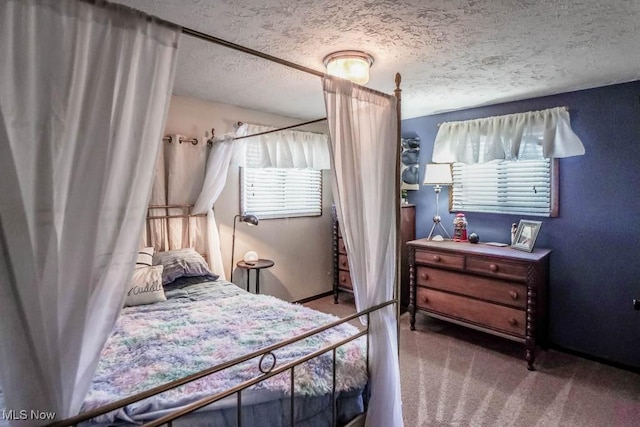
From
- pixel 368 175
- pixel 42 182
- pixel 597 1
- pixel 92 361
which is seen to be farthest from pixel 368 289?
pixel 597 1

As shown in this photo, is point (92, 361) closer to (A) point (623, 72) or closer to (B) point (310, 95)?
(B) point (310, 95)

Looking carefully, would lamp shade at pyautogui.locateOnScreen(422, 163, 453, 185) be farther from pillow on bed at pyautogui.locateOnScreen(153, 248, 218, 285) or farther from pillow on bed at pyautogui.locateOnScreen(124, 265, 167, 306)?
pillow on bed at pyautogui.locateOnScreen(124, 265, 167, 306)

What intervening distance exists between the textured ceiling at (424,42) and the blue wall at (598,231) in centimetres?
24

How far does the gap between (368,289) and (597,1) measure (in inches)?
66.7

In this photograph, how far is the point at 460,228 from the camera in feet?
12.1

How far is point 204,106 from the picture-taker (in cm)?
344

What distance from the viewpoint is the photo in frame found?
3.10m

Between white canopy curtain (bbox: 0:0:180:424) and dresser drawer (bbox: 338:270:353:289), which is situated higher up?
white canopy curtain (bbox: 0:0:180:424)

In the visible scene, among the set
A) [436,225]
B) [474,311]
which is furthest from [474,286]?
[436,225]

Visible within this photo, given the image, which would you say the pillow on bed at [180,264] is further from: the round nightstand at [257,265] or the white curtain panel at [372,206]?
the white curtain panel at [372,206]

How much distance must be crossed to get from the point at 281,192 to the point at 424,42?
2.47 metres
